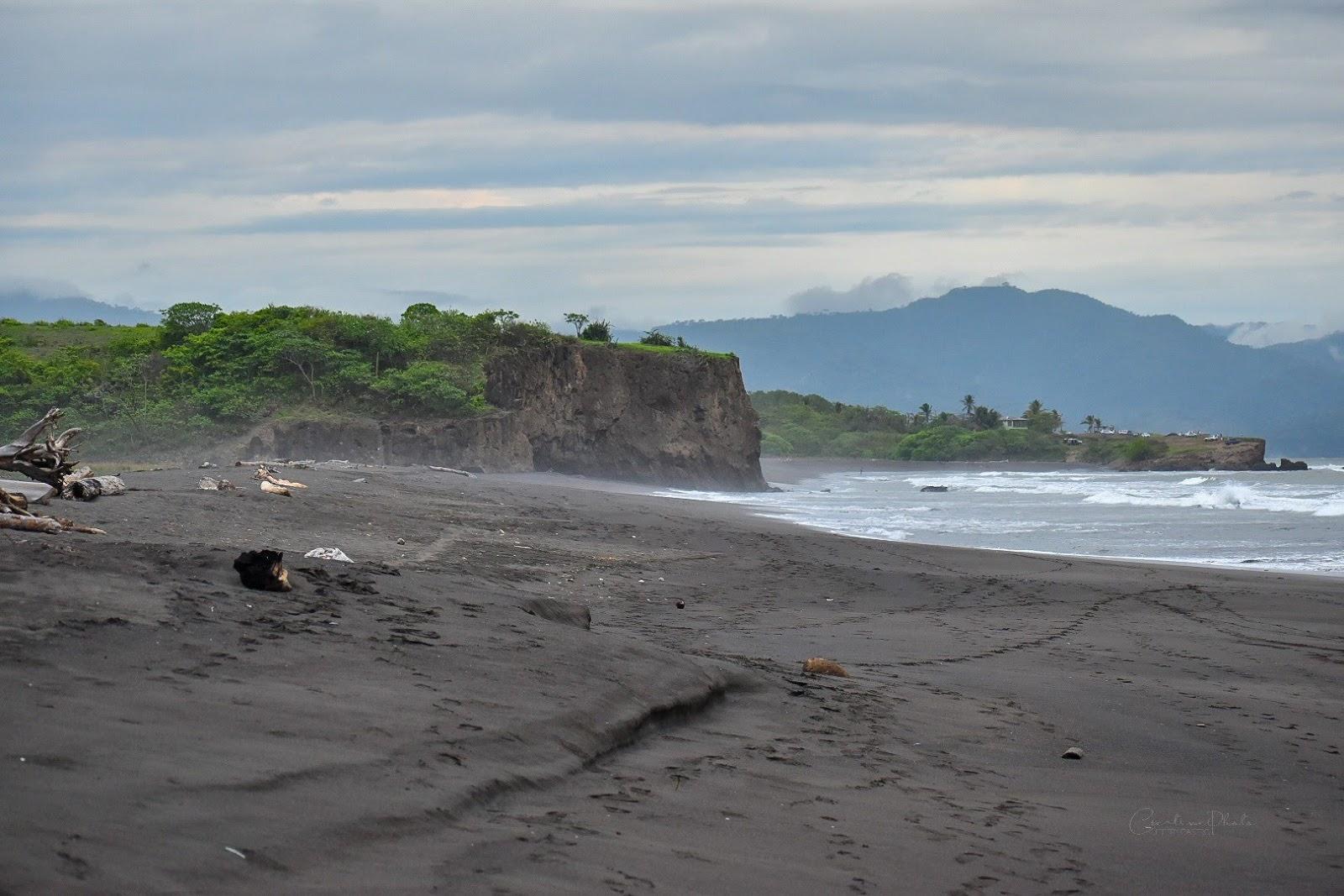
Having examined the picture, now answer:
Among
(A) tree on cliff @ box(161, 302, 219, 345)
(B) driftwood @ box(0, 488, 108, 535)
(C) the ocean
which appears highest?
(A) tree on cliff @ box(161, 302, 219, 345)

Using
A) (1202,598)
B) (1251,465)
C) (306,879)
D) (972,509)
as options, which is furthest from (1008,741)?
(1251,465)

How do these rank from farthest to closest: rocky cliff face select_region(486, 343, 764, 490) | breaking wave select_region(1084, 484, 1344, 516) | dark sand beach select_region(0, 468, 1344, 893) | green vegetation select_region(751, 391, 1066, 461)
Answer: green vegetation select_region(751, 391, 1066, 461), rocky cliff face select_region(486, 343, 764, 490), breaking wave select_region(1084, 484, 1344, 516), dark sand beach select_region(0, 468, 1344, 893)

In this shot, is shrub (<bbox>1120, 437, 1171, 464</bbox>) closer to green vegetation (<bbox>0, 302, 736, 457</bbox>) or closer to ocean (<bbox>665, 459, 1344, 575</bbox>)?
ocean (<bbox>665, 459, 1344, 575</bbox>)

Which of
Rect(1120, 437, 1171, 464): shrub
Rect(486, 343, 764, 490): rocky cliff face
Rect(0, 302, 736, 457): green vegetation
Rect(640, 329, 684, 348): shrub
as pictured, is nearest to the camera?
Rect(0, 302, 736, 457): green vegetation

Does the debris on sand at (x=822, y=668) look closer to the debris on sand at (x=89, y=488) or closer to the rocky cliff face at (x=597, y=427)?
the debris on sand at (x=89, y=488)

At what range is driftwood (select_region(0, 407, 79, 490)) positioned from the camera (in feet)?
38.3

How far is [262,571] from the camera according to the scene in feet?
23.7

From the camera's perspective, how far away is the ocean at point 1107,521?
20625mm

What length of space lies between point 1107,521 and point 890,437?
3006 inches

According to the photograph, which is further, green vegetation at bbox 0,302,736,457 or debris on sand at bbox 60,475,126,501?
green vegetation at bbox 0,302,736,457

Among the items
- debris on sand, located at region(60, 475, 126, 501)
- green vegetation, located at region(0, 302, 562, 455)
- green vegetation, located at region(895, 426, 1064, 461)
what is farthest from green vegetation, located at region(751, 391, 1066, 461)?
debris on sand, located at region(60, 475, 126, 501)

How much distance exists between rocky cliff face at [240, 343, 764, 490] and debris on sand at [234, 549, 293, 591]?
29.8 m

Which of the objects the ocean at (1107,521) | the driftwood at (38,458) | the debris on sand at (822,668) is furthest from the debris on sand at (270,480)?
the ocean at (1107,521)

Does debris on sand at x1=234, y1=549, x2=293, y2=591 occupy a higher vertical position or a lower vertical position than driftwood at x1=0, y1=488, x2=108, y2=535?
lower
